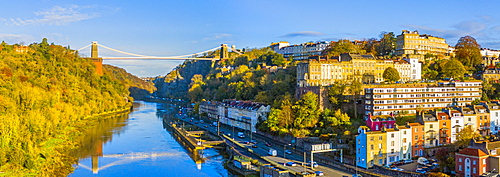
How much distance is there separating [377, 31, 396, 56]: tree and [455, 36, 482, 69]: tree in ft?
16.3

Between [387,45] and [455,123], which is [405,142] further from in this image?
[387,45]

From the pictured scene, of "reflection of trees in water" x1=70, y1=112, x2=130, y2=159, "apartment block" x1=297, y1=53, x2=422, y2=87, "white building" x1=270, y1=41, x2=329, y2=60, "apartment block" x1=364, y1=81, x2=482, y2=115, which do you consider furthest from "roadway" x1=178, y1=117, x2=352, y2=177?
"white building" x1=270, y1=41, x2=329, y2=60

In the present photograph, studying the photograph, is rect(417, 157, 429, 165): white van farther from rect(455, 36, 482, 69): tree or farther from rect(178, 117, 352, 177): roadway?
rect(455, 36, 482, 69): tree

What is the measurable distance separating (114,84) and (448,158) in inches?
1796

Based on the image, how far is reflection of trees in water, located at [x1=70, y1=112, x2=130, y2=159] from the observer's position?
23.9 m

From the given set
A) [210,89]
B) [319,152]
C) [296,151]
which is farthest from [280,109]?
[210,89]

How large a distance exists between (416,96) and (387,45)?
1543cm

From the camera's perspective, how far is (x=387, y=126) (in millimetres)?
19453

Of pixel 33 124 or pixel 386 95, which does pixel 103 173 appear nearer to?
pixel 33 124

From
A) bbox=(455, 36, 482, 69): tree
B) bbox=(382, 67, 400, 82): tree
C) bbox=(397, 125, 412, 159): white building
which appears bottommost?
bbox=(397, 125, 412, 159): white building

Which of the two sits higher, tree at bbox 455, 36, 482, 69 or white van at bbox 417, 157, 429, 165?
tree at bbox 455, 36, 482, 69

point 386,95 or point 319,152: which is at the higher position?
point 386,95

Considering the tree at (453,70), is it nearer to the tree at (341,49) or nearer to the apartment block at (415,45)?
the apartment block at (415,45)

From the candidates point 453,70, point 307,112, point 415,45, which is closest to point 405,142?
point 307,112
